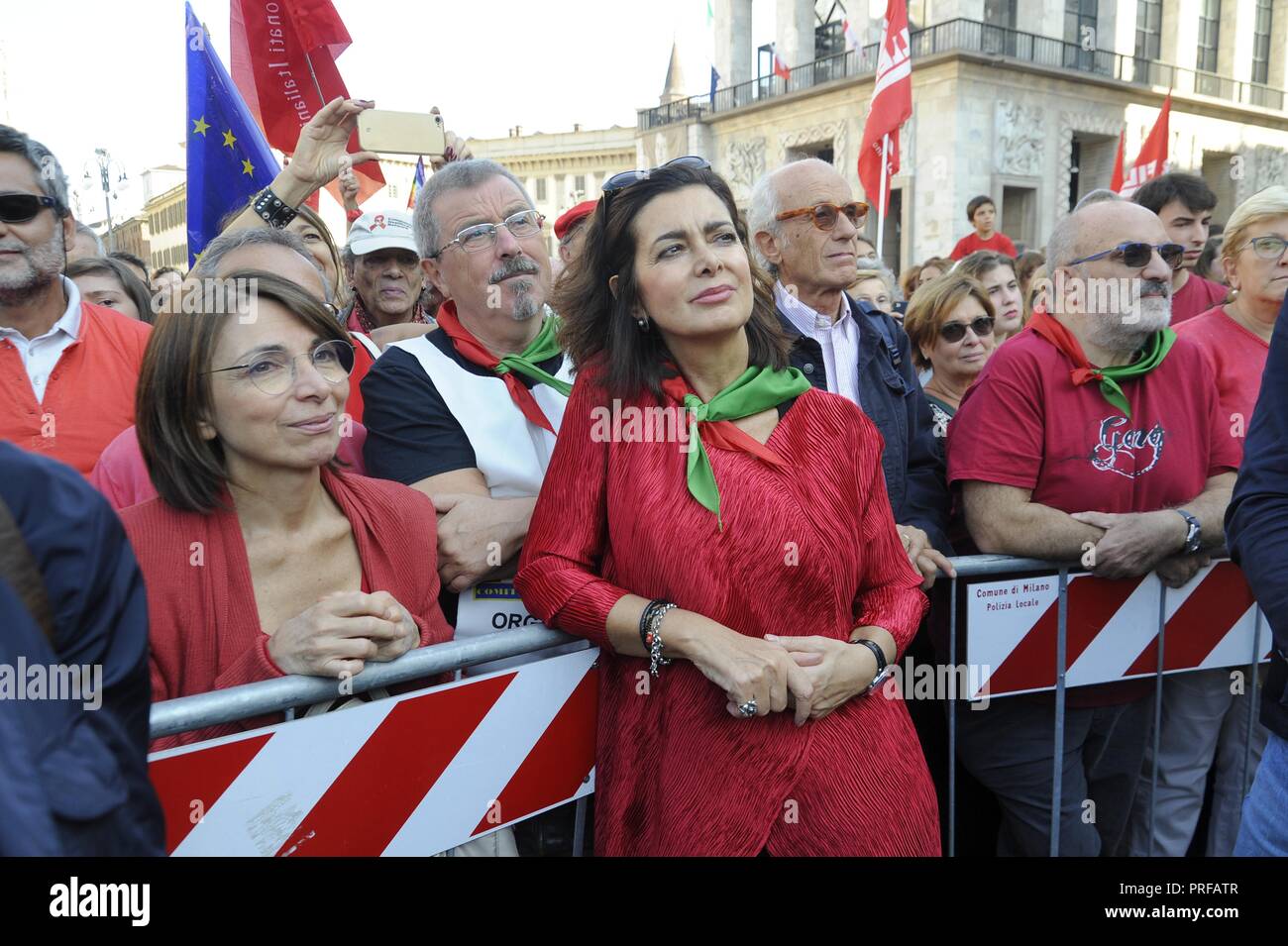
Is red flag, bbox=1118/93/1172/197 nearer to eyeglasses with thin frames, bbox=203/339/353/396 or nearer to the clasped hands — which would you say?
the clasped hands

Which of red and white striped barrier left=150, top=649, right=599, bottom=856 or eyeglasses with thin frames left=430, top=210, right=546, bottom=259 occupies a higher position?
eyeglasses with thin frames left=430, top=210, right=546, bottom=259

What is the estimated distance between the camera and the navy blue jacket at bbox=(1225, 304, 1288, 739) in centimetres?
166

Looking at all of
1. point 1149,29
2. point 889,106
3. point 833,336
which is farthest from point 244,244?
point 1149,29

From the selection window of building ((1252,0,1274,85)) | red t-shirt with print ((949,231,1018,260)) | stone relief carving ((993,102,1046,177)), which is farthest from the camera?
window of building ((1252,0,1274,85))

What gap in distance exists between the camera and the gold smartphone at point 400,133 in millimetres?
3547

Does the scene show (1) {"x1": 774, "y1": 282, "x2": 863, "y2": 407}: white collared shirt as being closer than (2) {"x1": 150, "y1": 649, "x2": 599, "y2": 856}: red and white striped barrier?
No

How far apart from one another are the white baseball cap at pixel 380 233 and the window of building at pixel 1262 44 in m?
35.5

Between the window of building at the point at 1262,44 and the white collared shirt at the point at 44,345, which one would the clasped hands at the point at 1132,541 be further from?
the window of building at the point at 1262,44

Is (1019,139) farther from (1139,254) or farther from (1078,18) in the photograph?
(1139,254)

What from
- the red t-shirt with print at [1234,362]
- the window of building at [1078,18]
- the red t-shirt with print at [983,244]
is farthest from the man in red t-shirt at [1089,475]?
the window of building at [1078,18]

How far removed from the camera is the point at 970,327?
13.2ft

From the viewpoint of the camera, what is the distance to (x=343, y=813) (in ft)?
6.21

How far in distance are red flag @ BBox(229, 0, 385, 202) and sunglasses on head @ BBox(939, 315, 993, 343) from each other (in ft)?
9.55

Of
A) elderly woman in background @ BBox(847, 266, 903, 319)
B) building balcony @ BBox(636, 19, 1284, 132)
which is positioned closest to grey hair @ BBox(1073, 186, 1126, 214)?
elderly woman in background @ BBox(847, 266, 903, 319)
